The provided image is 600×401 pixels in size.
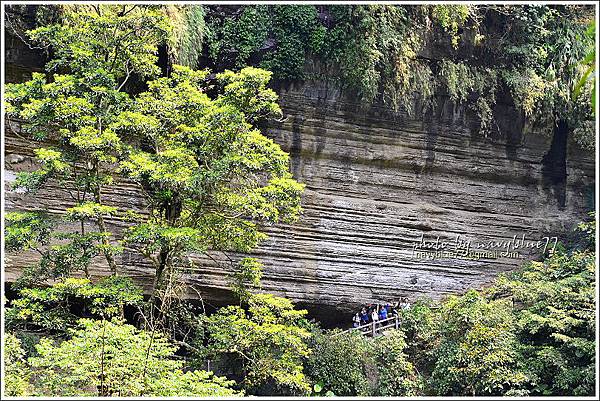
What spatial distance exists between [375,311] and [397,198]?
237cm

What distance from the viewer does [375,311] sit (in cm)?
1146

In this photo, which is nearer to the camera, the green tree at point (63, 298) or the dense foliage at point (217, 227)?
the green tree at point (63, 298)

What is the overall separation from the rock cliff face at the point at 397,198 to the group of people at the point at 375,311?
183mm

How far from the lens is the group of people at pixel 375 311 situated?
1154 centimetres

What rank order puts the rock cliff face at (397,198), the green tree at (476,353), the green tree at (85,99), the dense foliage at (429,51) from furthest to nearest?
1. the rock cliff face at (397,198)
2. the dense foliage at (429,51)
3. the green tree at (476,353)
4. the green tree at (85,99)

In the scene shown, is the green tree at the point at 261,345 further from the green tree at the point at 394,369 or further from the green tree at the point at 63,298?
the green tree at the point at 394,369

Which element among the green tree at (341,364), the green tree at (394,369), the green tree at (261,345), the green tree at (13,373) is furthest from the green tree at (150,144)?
the green tree at (394,369)

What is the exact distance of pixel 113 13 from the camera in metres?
8.41

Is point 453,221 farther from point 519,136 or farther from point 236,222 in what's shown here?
point 236,222

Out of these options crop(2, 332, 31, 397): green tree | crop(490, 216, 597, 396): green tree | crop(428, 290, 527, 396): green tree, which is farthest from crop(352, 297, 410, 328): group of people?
crop(2, 332, 31, 397): green tree

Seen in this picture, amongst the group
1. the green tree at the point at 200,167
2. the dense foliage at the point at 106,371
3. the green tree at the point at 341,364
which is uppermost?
the green tree at the point at 200,167

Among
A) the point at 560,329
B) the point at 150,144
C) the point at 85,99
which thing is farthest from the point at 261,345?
the point at 560,329

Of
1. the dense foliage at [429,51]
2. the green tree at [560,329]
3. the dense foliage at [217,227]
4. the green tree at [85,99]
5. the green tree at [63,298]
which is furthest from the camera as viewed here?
the dense foliage at [429,51]

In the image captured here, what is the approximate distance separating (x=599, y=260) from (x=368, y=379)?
15.1 ft
